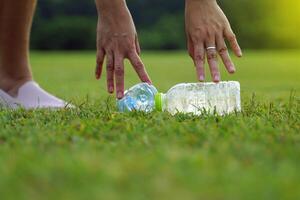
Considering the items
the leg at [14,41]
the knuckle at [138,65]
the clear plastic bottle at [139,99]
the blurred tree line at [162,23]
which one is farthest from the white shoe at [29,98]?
the blurred tree line at [162,23]

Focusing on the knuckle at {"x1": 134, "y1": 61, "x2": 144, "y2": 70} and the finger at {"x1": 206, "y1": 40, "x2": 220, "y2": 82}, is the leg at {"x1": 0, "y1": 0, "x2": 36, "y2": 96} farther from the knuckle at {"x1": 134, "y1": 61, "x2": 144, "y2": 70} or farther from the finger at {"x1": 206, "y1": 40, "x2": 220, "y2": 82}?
the finger at {"x1": 206, "y1": 40, "x2": 220, "y2": 82}

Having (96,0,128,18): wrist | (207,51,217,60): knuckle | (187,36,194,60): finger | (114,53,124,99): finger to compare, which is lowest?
(114,53,124,99): finger

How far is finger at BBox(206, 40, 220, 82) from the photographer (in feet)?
8.03

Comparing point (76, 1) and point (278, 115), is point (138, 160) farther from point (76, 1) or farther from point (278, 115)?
point (76, 1)

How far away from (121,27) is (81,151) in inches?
37.5

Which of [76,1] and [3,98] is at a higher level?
[76,1]

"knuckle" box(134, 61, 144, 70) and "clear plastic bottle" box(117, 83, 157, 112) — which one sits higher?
"knuckle" box(134, 61, 144, 70)

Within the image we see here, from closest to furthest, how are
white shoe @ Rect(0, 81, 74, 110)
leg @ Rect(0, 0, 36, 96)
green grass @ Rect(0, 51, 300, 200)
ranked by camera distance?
green grass @ Rect(0, 51, 300, 200), white shoe @ Rect(0, 81, 74, 110), leg @ Rect(0, 0, 36, 96)

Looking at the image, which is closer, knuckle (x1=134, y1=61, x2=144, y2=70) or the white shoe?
knuckle (x1=134, y1=61, x2=144, y2=70)

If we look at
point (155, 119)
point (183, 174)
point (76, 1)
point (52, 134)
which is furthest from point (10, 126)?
point (76, 1)

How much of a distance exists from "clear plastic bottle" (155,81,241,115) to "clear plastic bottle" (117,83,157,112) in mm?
118

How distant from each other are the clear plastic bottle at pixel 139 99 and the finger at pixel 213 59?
0.35 meters

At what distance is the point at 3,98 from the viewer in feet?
11.0

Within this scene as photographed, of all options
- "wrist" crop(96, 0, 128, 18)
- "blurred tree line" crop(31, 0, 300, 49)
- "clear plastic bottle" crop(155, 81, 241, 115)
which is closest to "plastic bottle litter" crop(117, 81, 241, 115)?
"clear plastic bottle" crop(155, 81, 241, 115)
